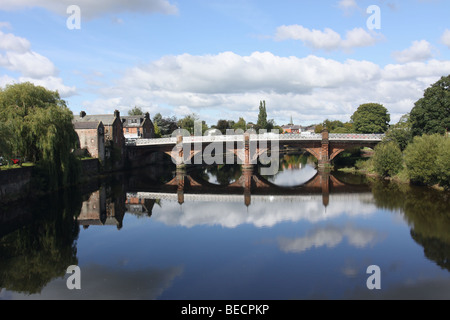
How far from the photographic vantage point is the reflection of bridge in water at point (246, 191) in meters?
34.6

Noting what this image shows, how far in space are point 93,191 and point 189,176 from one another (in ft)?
57.6

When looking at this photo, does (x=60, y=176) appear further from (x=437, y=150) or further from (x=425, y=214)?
(x=437, y=150)

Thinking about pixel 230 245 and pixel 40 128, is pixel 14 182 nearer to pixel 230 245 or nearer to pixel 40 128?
pixel 40 128

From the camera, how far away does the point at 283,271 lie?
1571 centimetres

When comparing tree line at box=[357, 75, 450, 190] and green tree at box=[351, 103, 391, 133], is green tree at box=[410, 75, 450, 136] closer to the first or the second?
tree line at box=[357, 75, 450, 190]

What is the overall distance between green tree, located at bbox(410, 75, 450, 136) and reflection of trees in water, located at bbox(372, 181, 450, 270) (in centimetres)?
932

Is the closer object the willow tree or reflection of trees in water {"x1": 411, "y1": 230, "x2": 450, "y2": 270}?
reflection of trees in water {"x1": 411, "y1": 230, "x2": 450, "y2": 270}

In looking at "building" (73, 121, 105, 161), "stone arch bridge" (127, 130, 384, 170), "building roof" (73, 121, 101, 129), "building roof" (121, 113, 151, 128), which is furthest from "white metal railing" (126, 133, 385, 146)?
"building roof" (121, 113, 151, 128)

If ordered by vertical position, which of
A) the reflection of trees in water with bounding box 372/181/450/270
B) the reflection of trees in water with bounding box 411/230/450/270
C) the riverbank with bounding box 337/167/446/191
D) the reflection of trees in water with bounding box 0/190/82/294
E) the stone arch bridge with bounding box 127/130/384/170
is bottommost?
the reflection of trees in water with bounding box 0/190/82/294

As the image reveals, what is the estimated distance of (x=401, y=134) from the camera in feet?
149

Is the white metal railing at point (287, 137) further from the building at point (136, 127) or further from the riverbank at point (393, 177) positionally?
the building at point (136, 127)

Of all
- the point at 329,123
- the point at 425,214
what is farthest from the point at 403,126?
the point at 329,123

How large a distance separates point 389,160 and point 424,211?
17685mm

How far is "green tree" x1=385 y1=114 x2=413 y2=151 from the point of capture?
45.1 metres
